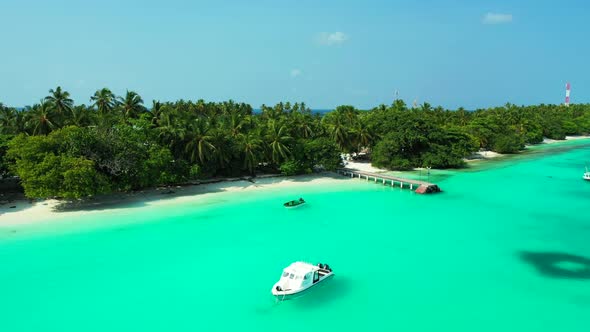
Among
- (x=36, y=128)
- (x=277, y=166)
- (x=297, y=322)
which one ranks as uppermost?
(x=36, y=128)

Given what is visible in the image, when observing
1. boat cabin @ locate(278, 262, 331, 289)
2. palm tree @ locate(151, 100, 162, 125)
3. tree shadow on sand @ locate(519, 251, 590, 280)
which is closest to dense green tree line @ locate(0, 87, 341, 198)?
palm tree @ locate(151, 100, 162, 125)

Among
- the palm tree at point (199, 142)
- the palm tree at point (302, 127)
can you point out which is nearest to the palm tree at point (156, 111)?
the palm tree at point (199, 142)

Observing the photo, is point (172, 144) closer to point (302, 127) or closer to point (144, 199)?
point (144, 199)

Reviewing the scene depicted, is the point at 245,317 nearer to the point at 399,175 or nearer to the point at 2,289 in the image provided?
the point at 2,289

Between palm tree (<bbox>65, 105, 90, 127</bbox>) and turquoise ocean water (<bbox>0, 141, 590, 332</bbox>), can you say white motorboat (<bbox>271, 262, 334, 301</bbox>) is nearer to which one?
turquoise ocean water (<bbox>0, 141, 590, 332</bbox>)

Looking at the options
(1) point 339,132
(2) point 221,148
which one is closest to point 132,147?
(2) point 221,148

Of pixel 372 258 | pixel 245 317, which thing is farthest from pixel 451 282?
pixel 245 317
